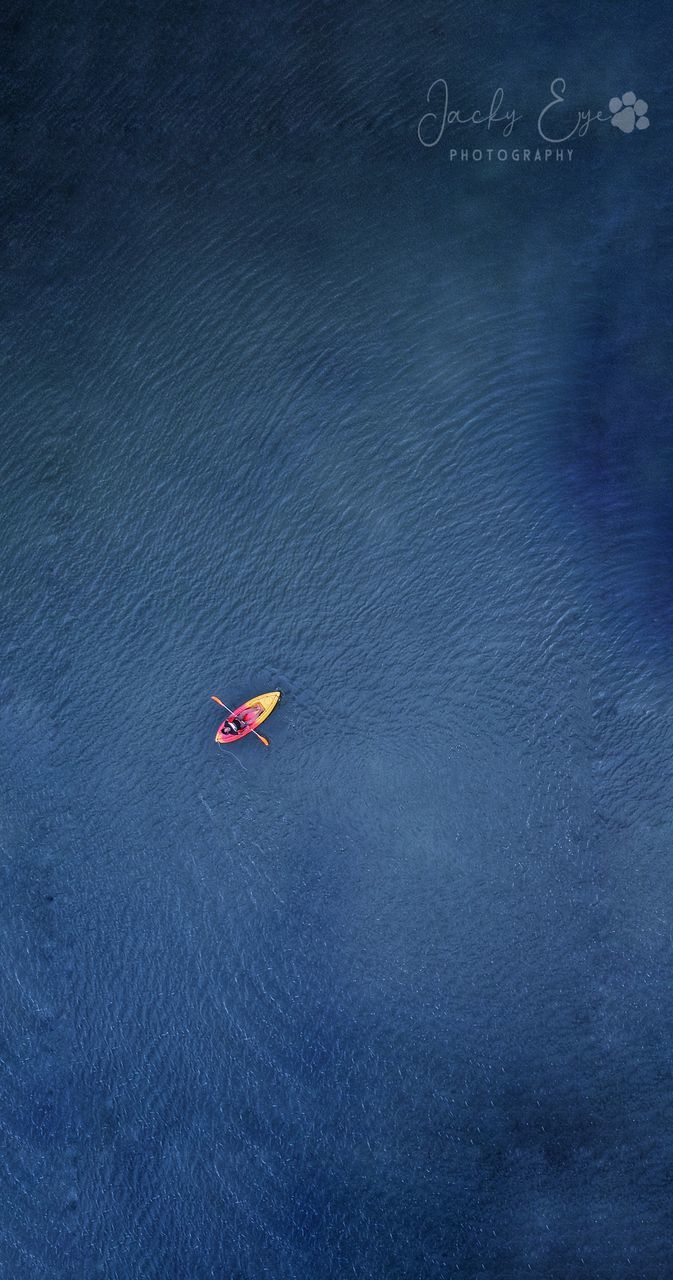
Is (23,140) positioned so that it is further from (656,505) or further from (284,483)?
(656,505)

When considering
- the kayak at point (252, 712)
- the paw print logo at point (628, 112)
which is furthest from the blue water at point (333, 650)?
the kayak at point (252, 712)

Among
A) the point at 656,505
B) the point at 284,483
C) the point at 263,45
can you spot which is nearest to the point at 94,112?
the point at 263,45

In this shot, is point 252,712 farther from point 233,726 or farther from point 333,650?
point 333,650
